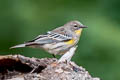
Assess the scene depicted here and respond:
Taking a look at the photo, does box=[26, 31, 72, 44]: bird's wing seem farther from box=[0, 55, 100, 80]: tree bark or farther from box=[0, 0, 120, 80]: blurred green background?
box=[0, 55, 100, 80]: tree bark

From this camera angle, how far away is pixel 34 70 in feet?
18.0

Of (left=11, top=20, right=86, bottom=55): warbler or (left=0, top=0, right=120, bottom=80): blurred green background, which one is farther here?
(left=0, top=0, right=120, bottom=80): blurred green background

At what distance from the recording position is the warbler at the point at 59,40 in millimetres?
6941

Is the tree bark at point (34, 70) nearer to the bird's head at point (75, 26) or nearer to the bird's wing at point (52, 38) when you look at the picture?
the bird's wing at point (52, 38)

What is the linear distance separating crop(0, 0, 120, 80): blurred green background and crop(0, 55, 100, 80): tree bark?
2.53m

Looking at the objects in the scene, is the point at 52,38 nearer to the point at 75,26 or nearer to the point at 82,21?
the point at 75,26

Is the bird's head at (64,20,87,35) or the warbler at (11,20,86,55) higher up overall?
the bird's head at (64,20,87,35)

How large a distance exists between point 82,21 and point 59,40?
1.61 metres

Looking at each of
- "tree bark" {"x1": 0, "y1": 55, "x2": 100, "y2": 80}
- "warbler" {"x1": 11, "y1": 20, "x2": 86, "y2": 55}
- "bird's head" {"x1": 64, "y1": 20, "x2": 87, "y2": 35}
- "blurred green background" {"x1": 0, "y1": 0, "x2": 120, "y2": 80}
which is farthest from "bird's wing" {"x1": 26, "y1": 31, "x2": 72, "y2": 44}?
"tree bark" {"x1": 0, "y1": 55, "x2": 100, "y2": 80}

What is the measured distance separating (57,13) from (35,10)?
1.13 feet

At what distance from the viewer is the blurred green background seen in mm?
8352

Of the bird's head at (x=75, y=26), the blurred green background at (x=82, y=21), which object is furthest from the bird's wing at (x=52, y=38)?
the blurred green background at (x=82, y=21)

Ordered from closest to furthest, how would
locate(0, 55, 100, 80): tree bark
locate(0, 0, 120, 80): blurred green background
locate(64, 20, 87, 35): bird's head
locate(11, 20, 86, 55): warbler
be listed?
1. locate(0, 55, 100, 80): tree bark
2. locate(11, 20, 86, 55): warbler
3. locate(64, 20, 87, 35): bird's head
4. locate(0, 0, 120, 80): blurred green background

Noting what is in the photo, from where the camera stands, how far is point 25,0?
30.1 feet
